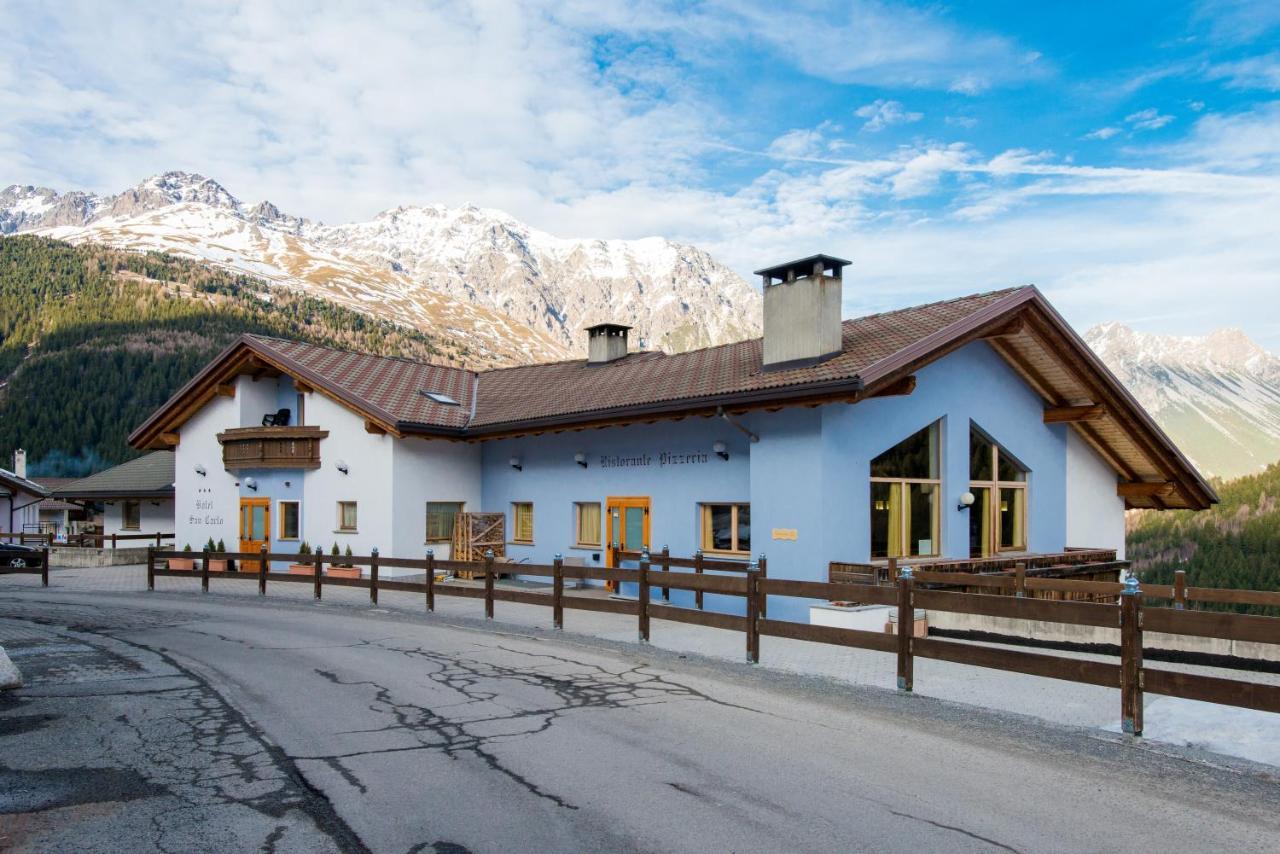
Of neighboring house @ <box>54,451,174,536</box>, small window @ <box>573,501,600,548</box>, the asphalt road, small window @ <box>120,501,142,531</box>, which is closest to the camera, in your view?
the asphalt road

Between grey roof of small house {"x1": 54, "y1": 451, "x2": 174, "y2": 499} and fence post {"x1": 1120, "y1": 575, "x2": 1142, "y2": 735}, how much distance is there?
33.9 meters

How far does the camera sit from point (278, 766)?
6.42 m

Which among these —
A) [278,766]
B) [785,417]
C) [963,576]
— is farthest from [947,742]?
[785,417]

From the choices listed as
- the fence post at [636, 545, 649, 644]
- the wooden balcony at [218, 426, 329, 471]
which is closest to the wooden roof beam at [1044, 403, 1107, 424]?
the fence post at [636, 545, 649, 644]

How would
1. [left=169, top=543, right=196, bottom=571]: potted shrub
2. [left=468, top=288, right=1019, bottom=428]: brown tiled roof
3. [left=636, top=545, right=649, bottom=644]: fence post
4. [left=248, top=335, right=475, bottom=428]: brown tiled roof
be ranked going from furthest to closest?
[left=169, top=543, right=196, bottom=571]: potted shrub, [left=248, top=335, right=475, bottom=428]: brown tiled roof, [left=468, top=288, right=1019, bottom=428]: brown tiled roof, [left=636, top=545, right=649, bottom=644]: fence post

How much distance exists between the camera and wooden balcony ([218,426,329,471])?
934 inches

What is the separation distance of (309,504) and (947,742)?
1983cm

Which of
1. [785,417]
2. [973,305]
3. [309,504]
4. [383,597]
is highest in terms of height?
[973,305]

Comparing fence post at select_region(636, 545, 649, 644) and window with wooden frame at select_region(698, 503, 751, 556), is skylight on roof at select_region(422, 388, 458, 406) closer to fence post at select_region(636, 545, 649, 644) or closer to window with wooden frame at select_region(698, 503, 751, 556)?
window with wooden frame at select_region(698, 503, 751, 556)

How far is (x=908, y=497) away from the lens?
16.6 metres

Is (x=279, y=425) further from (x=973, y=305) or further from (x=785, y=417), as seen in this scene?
(x=973, y=305)

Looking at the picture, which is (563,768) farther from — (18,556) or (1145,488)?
(18,556)

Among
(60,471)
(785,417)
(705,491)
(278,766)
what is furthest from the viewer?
(60,471)

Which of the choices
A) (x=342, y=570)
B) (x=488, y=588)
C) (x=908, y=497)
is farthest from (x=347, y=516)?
(x=908, y=497)
